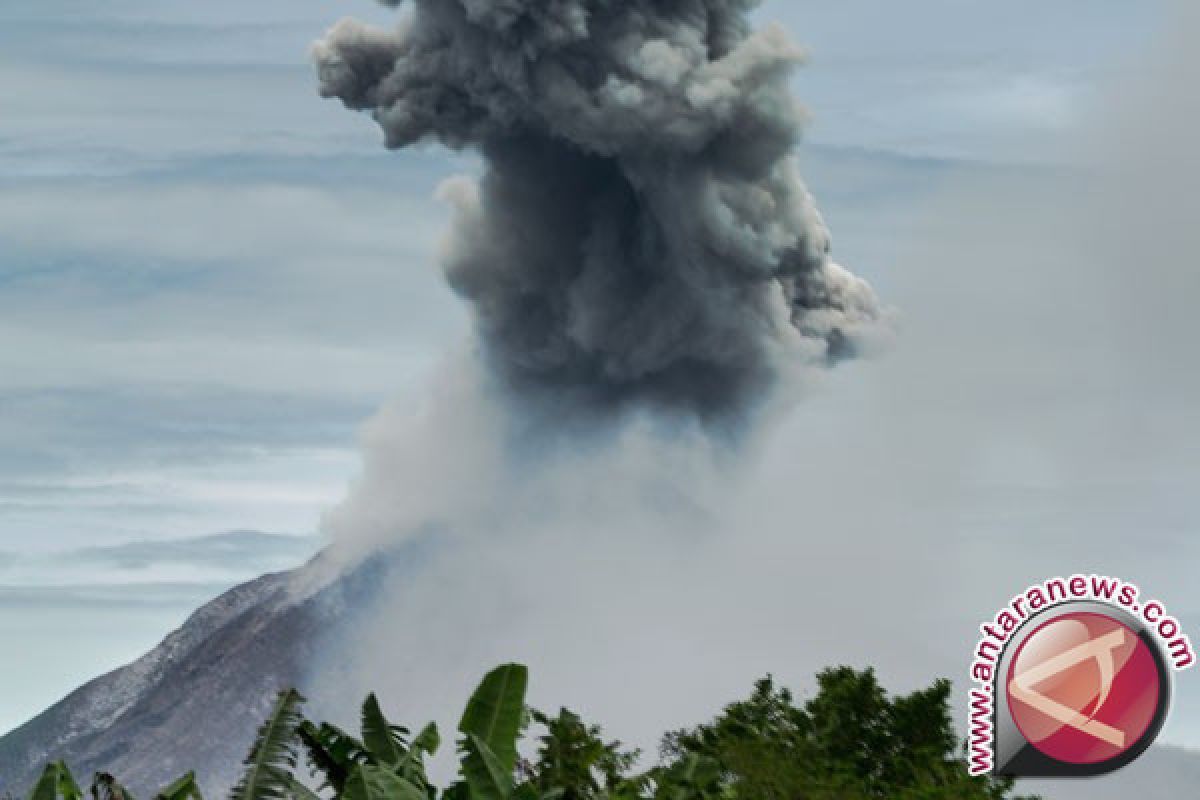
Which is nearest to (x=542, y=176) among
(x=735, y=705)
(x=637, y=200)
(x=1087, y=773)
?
(x=637, y=200)

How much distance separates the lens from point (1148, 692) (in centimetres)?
2978

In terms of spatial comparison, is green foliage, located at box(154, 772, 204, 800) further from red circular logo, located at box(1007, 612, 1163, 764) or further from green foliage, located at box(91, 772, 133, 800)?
red circular logo, located at box(1007, 612, 1163, 764)

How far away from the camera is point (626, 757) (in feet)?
125

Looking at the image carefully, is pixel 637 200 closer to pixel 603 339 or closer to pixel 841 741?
pixel 603 339

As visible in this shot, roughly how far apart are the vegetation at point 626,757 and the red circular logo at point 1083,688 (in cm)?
312

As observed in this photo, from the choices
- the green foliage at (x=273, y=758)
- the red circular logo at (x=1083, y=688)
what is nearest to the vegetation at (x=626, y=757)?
the green foliage at (x=273, y=758)

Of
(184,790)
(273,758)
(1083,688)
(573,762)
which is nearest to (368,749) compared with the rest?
(184,790)

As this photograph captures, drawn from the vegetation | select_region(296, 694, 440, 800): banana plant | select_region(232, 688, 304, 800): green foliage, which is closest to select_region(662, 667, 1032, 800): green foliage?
the vegetation

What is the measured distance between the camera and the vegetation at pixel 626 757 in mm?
27078

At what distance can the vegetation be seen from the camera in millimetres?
27078

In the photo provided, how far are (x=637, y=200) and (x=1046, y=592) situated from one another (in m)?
90.5

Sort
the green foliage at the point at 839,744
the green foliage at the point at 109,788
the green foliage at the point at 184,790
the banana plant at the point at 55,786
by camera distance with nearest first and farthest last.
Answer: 1. the green foliage at the point at 109,788
2. the banana plant at the point at 55,786
3. the green foliage at the point at 184,790
4. the green foliage at the point at 839,744

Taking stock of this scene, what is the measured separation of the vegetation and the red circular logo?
312 cm

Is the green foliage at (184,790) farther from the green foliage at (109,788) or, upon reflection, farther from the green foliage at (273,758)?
the green foliage at (273,758)
